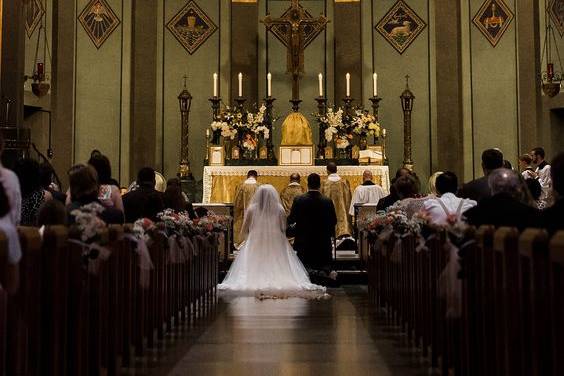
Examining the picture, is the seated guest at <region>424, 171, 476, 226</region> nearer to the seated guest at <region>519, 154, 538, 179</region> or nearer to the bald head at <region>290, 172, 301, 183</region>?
the seated guest at <region>519, 154, 538, 179</region>

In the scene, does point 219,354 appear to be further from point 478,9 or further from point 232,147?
point 478,9

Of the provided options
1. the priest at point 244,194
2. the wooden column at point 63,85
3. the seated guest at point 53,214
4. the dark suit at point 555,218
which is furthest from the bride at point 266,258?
the dark suit at point 555,218

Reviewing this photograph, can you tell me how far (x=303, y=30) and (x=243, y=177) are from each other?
3.36 m

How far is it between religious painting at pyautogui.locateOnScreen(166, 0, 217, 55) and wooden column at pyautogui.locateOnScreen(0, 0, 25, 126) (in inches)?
242

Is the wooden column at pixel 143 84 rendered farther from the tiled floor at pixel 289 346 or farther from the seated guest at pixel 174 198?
the tiled floor at pixel 289 346

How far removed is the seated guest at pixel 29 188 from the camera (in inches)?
233

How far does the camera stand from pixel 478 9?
16422mm

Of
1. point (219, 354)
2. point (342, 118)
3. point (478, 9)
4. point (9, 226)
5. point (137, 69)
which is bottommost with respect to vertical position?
point (219, 354)

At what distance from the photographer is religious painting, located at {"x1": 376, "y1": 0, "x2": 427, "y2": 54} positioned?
57.2 feet

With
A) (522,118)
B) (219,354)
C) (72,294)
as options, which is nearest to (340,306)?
(219,354)

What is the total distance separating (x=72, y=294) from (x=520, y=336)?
6.87 feet

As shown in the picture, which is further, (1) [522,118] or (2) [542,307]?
(1) [522,118]

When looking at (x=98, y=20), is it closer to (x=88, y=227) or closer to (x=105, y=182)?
(x=105, y=182)

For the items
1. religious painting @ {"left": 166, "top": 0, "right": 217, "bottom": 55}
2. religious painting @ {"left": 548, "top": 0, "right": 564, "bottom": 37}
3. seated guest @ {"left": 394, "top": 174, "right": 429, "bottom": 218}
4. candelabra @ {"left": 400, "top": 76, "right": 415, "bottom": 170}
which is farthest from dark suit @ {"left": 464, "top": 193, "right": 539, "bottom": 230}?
religious painting @ {"left": 166, "top": 0, "right": 217, "bottom": 55}
